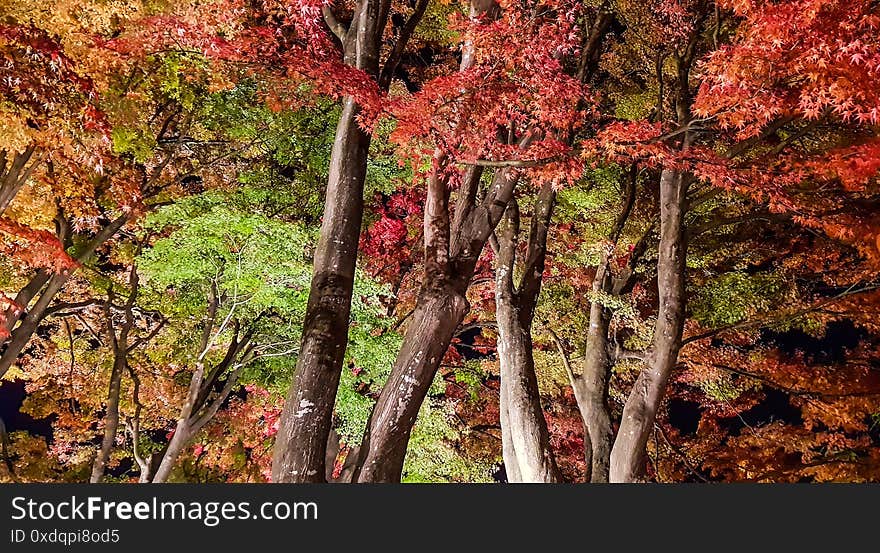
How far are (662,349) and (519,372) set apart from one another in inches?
83.0

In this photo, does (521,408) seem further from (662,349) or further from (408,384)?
(408,384)

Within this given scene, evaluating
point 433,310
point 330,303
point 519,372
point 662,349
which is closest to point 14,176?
point 330,303

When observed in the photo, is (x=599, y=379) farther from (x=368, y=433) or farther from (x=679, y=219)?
(x=368, y=433)

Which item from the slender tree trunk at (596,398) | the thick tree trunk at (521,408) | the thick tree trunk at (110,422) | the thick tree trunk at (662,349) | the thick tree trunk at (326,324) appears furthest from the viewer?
the thick tree trunk at (110,422)

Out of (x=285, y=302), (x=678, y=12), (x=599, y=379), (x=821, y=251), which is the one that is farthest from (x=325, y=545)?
(x=821, y=251)

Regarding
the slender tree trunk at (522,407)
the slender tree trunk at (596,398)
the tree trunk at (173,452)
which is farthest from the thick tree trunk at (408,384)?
the tree trunk at (173,452)

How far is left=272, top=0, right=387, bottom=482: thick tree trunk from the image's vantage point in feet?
18.4

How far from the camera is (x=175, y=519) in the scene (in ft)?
18.3

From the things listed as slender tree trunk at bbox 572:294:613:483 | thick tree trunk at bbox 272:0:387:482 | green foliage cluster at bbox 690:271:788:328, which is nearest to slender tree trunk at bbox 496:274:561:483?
slender tree trunk at bbox 572:294:613:483

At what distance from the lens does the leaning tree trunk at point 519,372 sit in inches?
327

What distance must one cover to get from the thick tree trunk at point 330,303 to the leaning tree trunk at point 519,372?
3223 mm

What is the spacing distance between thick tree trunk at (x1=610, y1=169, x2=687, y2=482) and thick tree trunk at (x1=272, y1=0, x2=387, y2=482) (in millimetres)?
4594

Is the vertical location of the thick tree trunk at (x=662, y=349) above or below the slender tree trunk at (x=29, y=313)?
below

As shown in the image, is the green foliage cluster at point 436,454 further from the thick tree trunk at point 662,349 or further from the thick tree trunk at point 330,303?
the thick tree trunk at point 330,303
